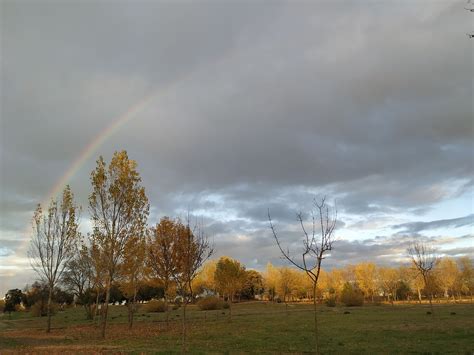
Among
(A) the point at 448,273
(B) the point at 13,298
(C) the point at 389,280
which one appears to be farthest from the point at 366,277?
(B) the point at 13,298

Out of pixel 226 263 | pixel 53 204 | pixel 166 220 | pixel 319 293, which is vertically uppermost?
pixel 53 204

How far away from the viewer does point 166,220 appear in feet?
99.0

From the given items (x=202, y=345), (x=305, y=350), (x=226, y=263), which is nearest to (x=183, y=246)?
(x=202, y=345)

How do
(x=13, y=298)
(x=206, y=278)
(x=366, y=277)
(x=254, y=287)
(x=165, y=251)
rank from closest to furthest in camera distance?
1. (x=165, y=251)
2. (x=13, y=298)
3. (x=206, y=278)
4. (x=366, y=277)
5. (x=254, y=287)

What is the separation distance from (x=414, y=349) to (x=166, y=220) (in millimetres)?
19875

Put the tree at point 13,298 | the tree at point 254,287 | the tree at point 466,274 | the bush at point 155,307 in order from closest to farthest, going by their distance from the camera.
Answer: the bush at point 155,307
the tree at point 13,298
the tree at point 466,274
the tree at point 254,287

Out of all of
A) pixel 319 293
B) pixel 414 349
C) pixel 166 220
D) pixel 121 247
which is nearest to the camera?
pixel 414 349

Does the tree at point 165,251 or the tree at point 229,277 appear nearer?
the tree at point 165,251

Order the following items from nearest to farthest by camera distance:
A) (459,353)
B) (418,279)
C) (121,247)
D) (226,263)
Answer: (459,353) < (121,247) < (226,263) < (418,279)

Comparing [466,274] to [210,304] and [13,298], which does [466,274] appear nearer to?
[210,304]

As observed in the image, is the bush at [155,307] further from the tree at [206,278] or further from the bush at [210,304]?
the tree at [206,278]

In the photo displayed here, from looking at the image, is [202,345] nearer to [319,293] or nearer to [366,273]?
[366,273]

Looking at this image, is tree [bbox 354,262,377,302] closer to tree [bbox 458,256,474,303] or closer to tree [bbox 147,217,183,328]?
tree [bbox 458,256,474,303]

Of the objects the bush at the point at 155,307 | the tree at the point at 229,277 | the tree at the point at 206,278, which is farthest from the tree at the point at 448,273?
the tree at the point at 229,277
